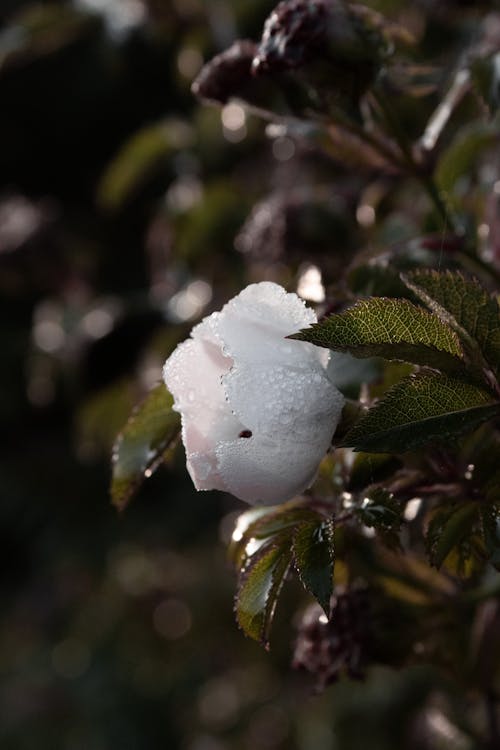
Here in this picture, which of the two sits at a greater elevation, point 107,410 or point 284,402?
point 284,402

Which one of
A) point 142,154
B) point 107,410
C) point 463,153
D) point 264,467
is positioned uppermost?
point 264,467

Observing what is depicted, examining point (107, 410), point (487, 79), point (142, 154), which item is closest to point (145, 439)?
point (487, 79)

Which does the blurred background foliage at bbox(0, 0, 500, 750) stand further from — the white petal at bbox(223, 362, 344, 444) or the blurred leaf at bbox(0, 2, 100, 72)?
the white petal at bbox(223, 362, 344, 444)

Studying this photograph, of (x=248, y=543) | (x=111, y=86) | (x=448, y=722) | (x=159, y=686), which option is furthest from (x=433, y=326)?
(x=111, y=86)

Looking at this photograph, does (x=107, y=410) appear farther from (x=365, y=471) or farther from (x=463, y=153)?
(x=365, y=471)

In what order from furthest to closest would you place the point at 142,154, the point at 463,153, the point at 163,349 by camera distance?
the point at 142,154
the point at 163,349
the point at 463,153

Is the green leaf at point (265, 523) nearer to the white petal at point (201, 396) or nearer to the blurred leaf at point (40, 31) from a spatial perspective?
the white petal at point (201, 396)

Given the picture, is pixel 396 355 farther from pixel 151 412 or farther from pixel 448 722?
pixel 448 722

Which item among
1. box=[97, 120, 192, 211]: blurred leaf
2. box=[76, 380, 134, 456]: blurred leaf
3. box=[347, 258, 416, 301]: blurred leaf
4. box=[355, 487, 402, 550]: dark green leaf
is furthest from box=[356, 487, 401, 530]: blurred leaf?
box=[97, 120, 192, 211]: blurred leaf
